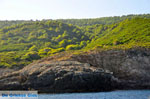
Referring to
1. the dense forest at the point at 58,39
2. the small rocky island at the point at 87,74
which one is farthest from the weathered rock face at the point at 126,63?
the dense forest at the point at 58,39

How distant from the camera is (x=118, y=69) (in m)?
82.0

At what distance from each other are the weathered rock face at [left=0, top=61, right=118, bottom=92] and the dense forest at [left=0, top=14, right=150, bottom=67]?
22.4 meters

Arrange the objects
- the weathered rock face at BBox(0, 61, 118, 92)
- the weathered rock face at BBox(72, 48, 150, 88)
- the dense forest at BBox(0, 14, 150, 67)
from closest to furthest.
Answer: the weathered rock face at BBox(0, 61, 118, 92)
the weathered rock face at BBox(72, 48, 150, 88)
the dense forest at BBox(0, 14, 150, 67)

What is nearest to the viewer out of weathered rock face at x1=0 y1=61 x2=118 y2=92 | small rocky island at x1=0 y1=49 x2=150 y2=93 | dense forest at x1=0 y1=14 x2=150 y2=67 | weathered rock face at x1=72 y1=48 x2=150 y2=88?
weathered rock face at x1=0 y1=61 x2=118 y2=92

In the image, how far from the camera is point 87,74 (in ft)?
228

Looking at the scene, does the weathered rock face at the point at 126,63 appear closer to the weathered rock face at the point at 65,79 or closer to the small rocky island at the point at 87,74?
the small rocky island at the point at 87,74

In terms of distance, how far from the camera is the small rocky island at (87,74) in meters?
69.3

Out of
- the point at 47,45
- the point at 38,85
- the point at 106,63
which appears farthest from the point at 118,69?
the point at 47,45

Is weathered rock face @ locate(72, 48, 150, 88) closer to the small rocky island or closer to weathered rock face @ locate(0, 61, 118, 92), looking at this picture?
the small rocky island

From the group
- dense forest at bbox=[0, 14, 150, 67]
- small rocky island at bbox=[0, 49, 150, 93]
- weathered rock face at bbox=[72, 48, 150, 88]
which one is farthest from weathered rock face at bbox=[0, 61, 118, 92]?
dense forest at bbox=[0, 14, 150, 67]

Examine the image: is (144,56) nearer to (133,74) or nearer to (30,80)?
(133,74)

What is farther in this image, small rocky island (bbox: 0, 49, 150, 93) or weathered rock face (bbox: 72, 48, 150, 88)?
weathered rock face (bbox: 72, 48, 150, 88)

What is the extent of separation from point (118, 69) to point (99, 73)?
527 inches

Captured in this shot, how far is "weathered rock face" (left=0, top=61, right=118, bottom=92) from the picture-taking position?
6912 cm
